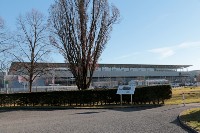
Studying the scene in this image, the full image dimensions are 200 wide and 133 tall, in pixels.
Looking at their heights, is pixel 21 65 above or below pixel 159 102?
above

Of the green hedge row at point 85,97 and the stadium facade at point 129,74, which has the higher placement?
the stadium facade at point 129,74

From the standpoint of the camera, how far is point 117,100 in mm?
29844

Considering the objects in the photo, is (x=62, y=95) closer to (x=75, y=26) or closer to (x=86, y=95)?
(x=86, y=95)

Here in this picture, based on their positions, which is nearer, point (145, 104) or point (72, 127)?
point (72, 127)

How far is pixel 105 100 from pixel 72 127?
15.6 metres

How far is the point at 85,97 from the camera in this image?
3028 centimetres

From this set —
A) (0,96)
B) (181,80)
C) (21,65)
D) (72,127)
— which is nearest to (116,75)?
(181,80)

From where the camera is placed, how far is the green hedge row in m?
27.7

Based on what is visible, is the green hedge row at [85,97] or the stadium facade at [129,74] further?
the stadium facade at [129,74]

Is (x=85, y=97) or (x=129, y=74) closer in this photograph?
(x=85, y=97)

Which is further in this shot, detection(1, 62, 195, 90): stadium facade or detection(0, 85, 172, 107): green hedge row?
detection(1, 62, 195, 90): stadium facade

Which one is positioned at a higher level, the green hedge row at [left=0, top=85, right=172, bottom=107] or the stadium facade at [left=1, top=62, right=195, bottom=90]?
the stadium facade at [left=1, top=62, right=195, bottom=90]

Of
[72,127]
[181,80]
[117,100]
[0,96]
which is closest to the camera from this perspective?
[72,127]

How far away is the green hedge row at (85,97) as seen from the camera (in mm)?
27672
